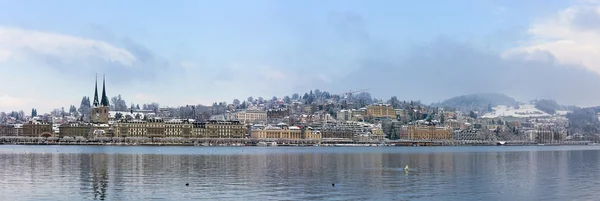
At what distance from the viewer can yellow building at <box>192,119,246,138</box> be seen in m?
162

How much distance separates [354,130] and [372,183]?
14899cm

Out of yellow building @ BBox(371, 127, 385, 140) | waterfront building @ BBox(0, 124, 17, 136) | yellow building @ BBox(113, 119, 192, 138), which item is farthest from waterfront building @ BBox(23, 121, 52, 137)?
yellow building @ BBox(371, 127, 385, 140)

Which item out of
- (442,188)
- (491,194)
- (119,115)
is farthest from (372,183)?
(119,115)

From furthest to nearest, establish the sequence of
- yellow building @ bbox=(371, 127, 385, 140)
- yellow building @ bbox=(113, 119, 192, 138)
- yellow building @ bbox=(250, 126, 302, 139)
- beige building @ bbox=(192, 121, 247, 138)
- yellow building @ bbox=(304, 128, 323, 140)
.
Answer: yellow building @ bbox=(371, 127, 385, 140) < yellow building @ bbox=(304, 128, 323, 140) < yellow building @ bbox=(250, 126, 302, 139) < beige building @ bbox=(192, 121, 247, 138) < yellow building @ bbox=(113, 119, 192, 138)

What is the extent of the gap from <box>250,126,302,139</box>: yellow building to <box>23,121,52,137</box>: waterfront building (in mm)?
46139

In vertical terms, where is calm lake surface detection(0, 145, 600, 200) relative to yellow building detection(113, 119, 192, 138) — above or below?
below

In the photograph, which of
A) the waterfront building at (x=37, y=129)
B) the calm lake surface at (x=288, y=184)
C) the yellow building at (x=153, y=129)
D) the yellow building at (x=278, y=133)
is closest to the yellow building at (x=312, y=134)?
the yellow building at (x=278, y=133)

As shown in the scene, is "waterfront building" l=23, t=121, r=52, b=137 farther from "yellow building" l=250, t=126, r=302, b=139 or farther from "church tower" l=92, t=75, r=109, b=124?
"yellow building" l=250, t=126, r=302, b=139

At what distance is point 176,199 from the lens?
102 feet

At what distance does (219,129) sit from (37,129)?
133ft

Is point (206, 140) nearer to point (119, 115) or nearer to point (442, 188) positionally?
point (119, 115)

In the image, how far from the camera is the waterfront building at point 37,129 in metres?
160

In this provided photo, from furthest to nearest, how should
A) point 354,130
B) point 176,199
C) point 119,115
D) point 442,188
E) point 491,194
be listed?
point 354,130 < point 119,115 < point 442,188 < point 491,194 < point 176,199

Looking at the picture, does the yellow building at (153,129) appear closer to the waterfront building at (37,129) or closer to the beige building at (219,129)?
the beige building at (219,129)
